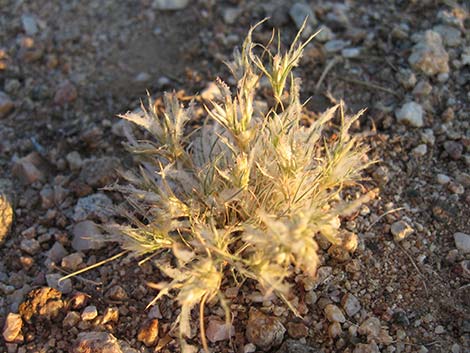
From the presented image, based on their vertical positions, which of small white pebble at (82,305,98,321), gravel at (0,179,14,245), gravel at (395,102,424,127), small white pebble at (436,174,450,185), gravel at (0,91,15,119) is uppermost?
gravel at (0,91,15,119)

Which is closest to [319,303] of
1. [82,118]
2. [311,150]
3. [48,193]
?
[311,150]

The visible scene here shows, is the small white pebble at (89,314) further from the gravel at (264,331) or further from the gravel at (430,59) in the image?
the gravel at (430,59)

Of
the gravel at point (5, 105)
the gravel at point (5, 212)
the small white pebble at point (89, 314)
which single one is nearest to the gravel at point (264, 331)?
the small white pebble at point (89, 314)

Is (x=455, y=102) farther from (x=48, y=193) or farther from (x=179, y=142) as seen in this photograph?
(x=48, y=193)

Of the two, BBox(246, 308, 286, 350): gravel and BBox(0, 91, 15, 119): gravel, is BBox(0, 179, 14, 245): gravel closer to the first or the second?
BBox(0, 91, 15, 119): gravel

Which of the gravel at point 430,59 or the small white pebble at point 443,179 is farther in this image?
the gravel at point 430,59

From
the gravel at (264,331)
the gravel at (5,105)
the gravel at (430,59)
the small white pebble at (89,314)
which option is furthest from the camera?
the gravel at (5,105)

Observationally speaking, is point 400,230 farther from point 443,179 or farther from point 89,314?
point 89,314

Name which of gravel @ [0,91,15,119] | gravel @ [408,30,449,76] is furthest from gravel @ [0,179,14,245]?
gravel @ [408,30,449,76]
